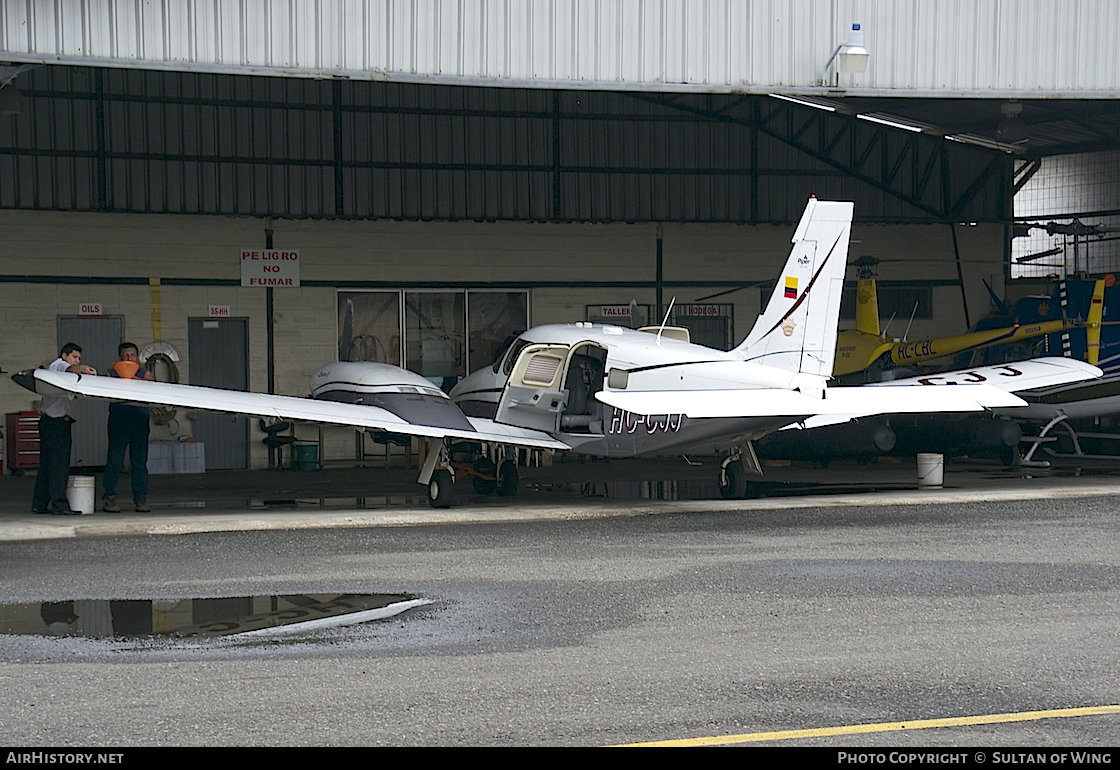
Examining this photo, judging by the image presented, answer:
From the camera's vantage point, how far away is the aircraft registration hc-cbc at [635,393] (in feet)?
41.0

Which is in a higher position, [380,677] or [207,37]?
[207,37]

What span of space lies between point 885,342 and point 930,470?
4237 millimetres

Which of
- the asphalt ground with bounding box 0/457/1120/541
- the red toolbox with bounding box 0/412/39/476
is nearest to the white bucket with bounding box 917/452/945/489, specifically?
the asphalt ground with bounding box 0/457/1120/541

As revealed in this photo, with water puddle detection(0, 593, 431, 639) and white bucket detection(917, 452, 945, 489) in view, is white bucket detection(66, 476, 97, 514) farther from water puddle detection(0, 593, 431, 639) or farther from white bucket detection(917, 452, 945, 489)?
white bucket detection(917, 452, 945, 489)

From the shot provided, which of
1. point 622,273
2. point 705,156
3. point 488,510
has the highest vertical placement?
point 705,156

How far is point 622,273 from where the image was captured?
23.5 meters

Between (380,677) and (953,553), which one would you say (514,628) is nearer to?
(380,677)

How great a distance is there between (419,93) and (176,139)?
161 inches

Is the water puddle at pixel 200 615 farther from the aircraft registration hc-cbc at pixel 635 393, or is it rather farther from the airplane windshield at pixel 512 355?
the airplane windshield at pixel 512 355

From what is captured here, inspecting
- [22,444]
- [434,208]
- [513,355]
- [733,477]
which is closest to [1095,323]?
[733,477]

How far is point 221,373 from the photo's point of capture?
A: 71.0 feet

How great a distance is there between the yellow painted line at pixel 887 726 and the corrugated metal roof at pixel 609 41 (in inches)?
372

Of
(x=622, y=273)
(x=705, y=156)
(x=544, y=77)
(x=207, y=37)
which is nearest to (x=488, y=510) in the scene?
(x=544, y=77)

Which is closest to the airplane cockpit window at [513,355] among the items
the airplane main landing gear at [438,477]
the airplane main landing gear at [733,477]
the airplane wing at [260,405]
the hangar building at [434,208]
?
the airplane wing at [260,405]
